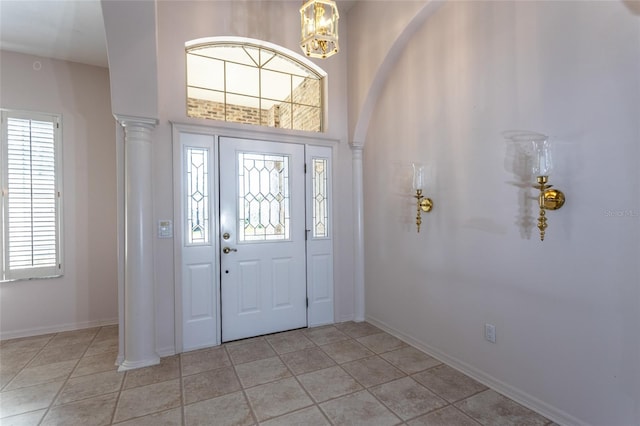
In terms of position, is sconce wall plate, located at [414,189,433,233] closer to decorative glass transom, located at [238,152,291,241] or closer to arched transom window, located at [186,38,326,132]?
decorative glass transom, located at [238,152,291,241]

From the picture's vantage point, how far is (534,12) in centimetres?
203

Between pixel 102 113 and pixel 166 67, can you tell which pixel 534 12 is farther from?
pixel 102 113

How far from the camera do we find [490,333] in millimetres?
2354

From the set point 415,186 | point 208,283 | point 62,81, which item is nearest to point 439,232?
point 415,186

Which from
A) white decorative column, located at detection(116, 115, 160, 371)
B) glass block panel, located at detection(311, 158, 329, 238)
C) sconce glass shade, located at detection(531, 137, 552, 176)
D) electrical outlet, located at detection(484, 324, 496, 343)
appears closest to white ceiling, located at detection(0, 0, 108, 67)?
white decorative column, located at detection(116, 115, 160, 371)

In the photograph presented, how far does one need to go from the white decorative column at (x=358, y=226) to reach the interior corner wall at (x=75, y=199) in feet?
9.85

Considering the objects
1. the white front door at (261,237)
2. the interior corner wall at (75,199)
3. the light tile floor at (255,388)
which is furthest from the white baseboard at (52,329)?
the white front door at (261,237)

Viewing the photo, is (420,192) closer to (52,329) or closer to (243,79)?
(243,79)

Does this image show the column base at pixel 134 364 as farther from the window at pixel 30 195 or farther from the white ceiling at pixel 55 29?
the white ceiling at pixel 55 29

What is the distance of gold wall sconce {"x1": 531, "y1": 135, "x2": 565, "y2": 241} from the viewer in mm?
1897

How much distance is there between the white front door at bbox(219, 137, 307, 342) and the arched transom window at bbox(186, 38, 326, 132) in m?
0.36

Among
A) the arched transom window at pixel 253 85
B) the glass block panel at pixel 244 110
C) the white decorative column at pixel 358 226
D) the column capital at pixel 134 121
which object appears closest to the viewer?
the column capital at pixel 134 121

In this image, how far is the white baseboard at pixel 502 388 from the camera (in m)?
1.93

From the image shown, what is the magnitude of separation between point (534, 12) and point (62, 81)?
4.68 m
